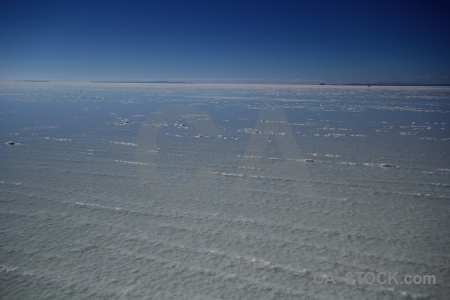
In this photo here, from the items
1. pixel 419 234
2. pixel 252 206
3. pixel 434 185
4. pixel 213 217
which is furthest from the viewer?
pixel 434 185

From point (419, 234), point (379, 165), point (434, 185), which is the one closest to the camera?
point (419, 234)

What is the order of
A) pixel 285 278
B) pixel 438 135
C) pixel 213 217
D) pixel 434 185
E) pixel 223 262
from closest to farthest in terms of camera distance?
pixel 285 278
pixel 223 262
pixel 213 217
pixel 434 185
pixel 438 135

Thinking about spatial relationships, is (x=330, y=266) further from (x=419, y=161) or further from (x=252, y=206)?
(x=419, y=161)

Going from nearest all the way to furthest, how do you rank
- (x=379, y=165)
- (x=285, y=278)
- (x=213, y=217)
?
1. (x=285, y=278)
2. (x=213, y=217)
3. (x=379, y=165)

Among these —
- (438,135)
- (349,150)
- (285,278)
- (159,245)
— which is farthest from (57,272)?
(438,135)

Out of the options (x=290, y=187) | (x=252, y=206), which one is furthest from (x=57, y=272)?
(x=290, y=187)

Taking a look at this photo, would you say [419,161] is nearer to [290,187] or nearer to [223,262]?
[290,187]

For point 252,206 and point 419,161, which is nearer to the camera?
point 252,206

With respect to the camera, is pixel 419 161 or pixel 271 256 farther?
pixel 419 161

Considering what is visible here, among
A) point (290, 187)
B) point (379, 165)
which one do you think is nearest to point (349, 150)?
point (379, 165)
